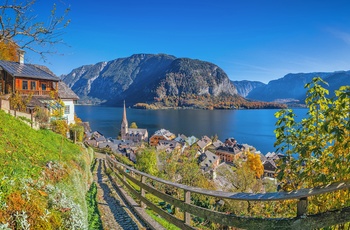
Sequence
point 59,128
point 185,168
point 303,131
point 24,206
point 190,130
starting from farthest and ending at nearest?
point 190,130 < point 185,168 < point 59,128 < point 303,131 < point 24,206

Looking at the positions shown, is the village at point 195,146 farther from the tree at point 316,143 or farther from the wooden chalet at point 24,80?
the tree at point 316,143

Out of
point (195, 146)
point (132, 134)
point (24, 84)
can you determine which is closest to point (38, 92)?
point (24, 84)

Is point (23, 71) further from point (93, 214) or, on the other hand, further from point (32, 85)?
point (93, 214)

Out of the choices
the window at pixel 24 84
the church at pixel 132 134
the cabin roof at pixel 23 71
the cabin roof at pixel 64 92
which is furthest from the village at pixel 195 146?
the window at pixel 24 84

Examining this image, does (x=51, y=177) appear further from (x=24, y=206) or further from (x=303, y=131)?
(x=303, y=131)

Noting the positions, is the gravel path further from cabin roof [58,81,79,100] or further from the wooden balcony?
cabin roof [58,81,79,100]

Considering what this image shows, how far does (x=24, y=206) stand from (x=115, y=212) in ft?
15.7

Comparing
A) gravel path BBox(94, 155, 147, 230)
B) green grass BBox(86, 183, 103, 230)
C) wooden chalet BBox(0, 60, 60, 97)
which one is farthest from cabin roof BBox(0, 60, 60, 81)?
green grass BBox(86, 183, 103, 230)

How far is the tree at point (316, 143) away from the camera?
11.7 ft

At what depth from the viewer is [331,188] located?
261 centimetres

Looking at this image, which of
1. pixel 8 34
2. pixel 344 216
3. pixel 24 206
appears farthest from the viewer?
pixel 8 34

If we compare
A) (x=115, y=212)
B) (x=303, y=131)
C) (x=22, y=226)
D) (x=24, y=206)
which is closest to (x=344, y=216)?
(x=303, y=131)

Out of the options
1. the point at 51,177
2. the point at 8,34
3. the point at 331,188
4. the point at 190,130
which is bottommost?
the point at 190,130

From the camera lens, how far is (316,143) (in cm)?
387
